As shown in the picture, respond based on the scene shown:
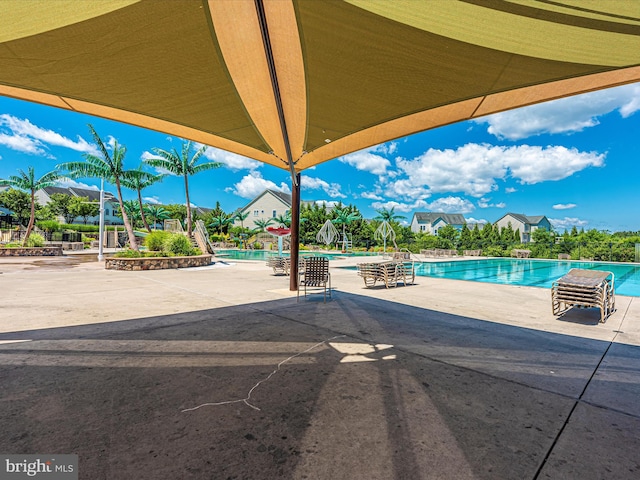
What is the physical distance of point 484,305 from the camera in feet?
24.4

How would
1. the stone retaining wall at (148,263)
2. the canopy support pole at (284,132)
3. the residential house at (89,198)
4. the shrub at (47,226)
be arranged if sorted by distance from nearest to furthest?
1. the canopy support pole at (284,132)
2. the stone retaining wall at (148,263)
3. the shrub at (47,226)
4. the residential house at (89,198)

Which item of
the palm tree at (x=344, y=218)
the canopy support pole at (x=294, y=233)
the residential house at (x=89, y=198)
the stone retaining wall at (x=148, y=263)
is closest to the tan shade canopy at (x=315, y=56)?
the canopy support pole at (x=294, y=233)

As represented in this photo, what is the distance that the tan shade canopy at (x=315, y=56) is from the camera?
9.23ft

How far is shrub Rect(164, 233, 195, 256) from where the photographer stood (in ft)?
56.6

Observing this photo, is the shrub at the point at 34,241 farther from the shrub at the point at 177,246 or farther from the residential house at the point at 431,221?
the residential house at the point at 431,221

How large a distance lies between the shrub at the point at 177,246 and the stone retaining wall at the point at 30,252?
12.7 meters

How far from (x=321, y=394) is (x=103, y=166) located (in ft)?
Answer: 87.8

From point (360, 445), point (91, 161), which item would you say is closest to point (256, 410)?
point (360, 445)

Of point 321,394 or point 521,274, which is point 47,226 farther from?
point 521,274

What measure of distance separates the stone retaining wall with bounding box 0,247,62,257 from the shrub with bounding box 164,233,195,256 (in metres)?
12.7

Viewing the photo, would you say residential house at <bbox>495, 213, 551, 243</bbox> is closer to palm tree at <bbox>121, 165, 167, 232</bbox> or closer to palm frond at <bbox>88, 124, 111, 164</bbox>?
palm tree at <bbox>121, 165, 167, 232</bbox>

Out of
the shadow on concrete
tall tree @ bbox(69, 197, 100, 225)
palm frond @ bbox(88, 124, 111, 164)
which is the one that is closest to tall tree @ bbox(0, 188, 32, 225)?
tall tree @ bbox(69, 197, 100, 225)

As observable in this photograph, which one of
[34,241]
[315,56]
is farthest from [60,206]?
[315,56]

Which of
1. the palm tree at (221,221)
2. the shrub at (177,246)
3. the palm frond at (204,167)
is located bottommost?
the shrub at (177,246)
